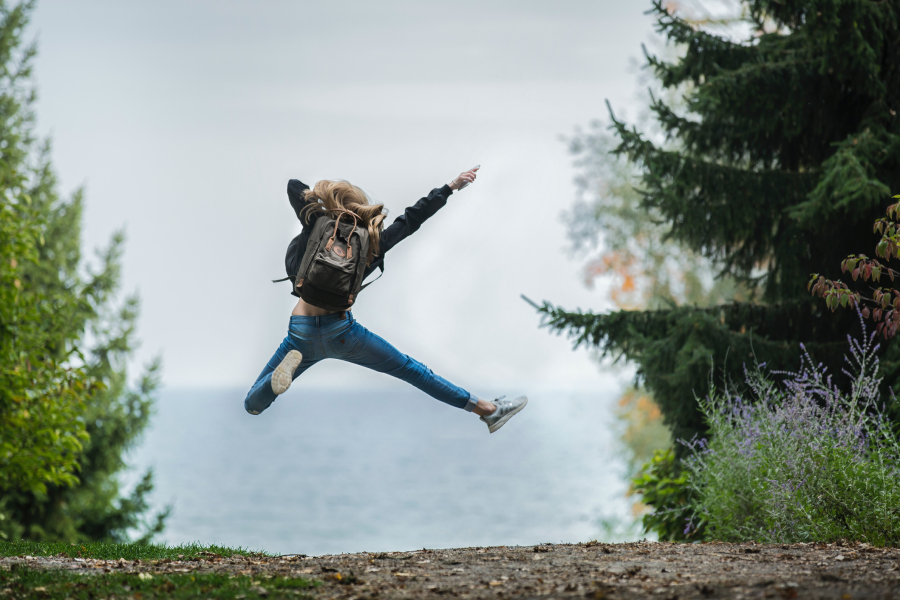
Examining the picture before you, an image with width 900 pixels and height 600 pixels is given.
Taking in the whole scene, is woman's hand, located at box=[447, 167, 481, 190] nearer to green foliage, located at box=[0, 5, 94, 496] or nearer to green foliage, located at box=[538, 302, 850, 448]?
green foliage, located at box=[538, 302, 850, 448]

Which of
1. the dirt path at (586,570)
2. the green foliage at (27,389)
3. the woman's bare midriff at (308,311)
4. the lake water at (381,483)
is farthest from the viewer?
the lake water at (381,483)

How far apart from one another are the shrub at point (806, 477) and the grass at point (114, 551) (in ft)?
12.4

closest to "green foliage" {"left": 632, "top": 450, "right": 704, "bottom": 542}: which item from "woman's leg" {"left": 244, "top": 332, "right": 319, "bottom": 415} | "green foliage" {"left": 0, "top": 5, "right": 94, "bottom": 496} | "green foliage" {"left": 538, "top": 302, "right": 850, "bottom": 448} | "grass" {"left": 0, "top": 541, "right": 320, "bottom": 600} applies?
"green foliage" {"left": 538, "top": 302, "right": 850, "bottom": 448}

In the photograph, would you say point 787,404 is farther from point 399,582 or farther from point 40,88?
point 40,88

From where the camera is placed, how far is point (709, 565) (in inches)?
165

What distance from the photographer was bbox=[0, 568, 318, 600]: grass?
356 centimetres

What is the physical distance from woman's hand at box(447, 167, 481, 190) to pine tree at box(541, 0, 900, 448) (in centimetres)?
276

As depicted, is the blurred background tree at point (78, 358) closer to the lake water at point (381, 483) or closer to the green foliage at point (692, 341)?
the lake water at point (381, 483)

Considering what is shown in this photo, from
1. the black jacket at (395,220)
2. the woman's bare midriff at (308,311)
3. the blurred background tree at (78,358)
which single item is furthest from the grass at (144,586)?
the blurred background tree at (78,358)

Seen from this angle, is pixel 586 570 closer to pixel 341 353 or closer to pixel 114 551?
pixel 341 353

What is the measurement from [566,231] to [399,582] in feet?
44.4

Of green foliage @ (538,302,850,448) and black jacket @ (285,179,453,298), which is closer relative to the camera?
black jacket @ (285,179,453,298)

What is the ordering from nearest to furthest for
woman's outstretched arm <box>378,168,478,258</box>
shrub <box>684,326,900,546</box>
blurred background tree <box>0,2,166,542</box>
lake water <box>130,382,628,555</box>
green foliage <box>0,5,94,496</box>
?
woman's outstretched arm <box>378,168,478,258</box> < shrub <box>684,326,900,546</box> < green foliage <box>0,5,94,496</box> < blurred background tree <box>0,2,166,542</box> < lake water <box>130,382,628,555</box>

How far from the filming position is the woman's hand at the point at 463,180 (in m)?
4.96
